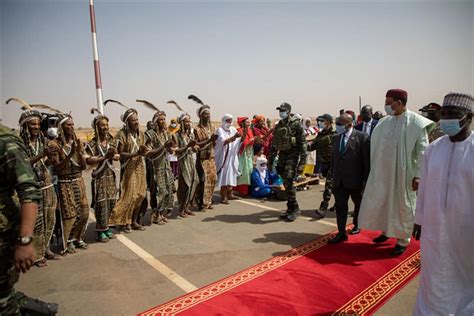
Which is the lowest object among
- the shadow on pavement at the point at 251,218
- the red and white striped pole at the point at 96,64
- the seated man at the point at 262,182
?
the shadow on pavement at the point at 251,218

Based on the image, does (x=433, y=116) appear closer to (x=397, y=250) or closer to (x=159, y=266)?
(x=397, y=250)

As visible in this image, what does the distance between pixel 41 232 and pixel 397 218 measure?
4.90m

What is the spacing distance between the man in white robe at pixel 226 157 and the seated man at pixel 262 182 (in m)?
0.64

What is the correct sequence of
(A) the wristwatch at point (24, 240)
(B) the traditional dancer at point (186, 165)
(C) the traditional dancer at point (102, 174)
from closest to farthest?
(A) the wristwatch at point (24, 240)
(C) the traditional dancer at point (102, 174)
(B) the traditional dancer at point (186, 165)

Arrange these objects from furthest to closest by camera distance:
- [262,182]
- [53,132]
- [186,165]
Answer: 1. [262,182]
2. [186,165]
3. [53,132]

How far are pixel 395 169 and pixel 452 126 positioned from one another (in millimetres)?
1762

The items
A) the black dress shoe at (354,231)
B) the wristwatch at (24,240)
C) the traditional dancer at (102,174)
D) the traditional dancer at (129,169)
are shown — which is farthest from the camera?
the traditional dancer at (129,169)

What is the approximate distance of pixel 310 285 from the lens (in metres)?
3.51

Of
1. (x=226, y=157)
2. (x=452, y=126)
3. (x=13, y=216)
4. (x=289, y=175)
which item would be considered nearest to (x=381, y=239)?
(x=289, y=175)

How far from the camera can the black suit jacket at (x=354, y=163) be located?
4660 millimetres

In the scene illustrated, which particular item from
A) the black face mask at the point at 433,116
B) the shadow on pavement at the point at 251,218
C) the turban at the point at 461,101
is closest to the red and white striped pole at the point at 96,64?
the shadow on pavement at the point at 251,218

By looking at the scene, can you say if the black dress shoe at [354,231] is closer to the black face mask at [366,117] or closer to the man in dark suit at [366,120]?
the man in dark suit at [366,120]

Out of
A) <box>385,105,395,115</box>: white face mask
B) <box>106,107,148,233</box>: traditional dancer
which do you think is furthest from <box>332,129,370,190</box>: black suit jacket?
<box>106,107,148,233</box>: traditional dancer

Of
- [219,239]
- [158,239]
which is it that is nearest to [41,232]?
[158,239]
